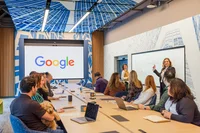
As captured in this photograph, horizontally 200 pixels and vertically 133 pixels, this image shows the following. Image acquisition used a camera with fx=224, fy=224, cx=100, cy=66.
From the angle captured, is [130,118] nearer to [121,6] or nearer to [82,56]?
[121,6]

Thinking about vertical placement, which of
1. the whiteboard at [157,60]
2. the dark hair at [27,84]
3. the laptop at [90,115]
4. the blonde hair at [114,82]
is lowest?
the laptop at [90,115]

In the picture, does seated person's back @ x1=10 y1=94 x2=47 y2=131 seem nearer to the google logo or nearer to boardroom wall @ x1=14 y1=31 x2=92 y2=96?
boardroom wall @ x1=14 y1=31 x2=92 y2=96

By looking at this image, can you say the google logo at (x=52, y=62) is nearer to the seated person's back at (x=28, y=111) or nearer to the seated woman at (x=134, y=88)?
the seated woman at (x=134, y=88)

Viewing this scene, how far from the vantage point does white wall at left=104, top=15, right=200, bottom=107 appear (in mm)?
5023

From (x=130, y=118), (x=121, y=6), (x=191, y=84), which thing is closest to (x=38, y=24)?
(x=121, y=6)

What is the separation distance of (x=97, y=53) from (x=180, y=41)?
19.3ft

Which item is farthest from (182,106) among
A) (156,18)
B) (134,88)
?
(156,18)

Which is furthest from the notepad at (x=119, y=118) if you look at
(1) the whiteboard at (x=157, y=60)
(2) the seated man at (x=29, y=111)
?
(1) the whiteboard at (x=157, y=60)

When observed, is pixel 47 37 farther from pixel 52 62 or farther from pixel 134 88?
pixel 134 88

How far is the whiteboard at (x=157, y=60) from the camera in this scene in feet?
18.3

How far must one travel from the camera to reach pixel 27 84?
250 cm

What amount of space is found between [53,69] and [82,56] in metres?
1.49

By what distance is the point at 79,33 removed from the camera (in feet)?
35.5

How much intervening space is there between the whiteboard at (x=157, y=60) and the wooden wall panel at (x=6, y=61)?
541cm
